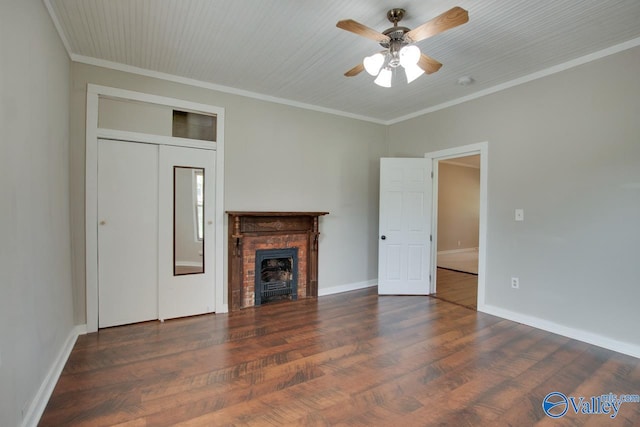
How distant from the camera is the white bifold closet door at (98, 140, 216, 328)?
3.21 m

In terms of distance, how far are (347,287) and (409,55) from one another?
3492 mm

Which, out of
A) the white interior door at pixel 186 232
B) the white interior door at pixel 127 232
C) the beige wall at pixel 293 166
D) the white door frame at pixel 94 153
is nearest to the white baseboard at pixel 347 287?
the beige wall at pixel 293 166

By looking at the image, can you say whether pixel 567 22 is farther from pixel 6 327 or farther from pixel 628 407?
pixel 6 327

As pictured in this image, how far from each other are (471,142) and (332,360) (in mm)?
3199

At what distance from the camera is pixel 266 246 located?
405 cm

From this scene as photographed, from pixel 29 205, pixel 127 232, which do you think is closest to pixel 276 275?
pixel 127 232

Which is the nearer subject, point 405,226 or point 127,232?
point 127,232

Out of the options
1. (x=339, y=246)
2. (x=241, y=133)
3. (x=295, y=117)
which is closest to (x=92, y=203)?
(x=241, y=133)

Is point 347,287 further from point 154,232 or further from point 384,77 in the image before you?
point 384,77

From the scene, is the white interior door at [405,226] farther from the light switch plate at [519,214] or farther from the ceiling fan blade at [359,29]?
the ceiling fan blade at [359,29]

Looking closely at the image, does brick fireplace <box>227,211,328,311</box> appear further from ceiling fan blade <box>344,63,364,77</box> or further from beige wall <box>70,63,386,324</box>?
ceiling fan blade <box>344,63,364,77</box>

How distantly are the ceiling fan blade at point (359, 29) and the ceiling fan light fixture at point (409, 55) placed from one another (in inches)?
7.5

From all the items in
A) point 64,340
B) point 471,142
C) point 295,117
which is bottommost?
point 64,340

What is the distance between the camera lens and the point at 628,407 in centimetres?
203
